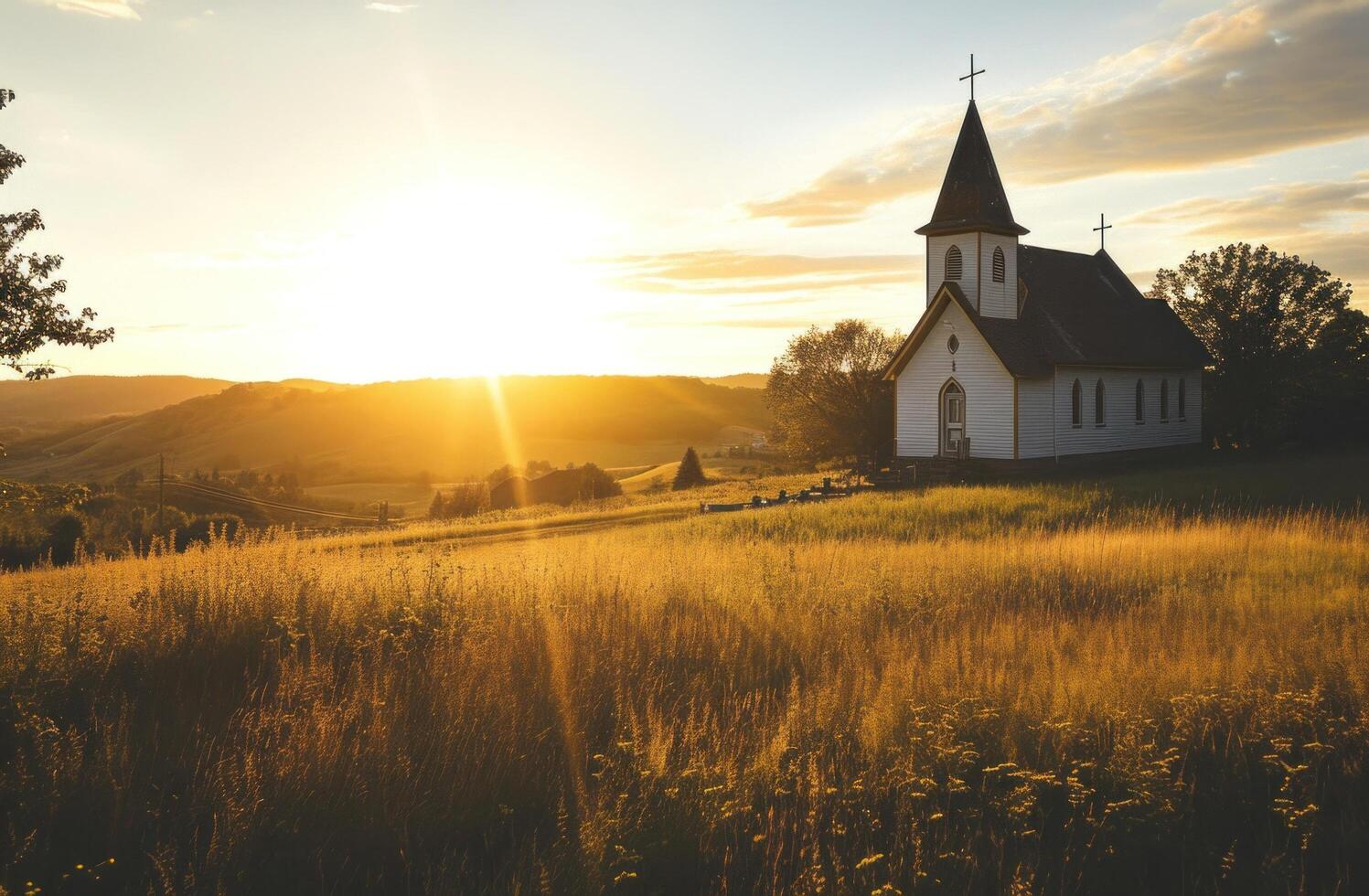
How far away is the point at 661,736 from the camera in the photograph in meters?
6.46

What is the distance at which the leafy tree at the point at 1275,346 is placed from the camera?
4859 cm

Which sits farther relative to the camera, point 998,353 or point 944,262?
point 944,262

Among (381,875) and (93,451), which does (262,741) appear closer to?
(381,875)

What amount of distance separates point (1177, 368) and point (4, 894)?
166 feet

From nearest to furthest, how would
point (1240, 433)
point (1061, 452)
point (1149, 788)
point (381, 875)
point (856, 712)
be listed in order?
point (381, 875) < point (1149, 788) < point (856, 712) < point (1061, 452) < point (1240, 433)

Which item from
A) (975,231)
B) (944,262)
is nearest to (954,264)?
(944,262)

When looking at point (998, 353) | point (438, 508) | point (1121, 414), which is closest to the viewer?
point (998, 353)

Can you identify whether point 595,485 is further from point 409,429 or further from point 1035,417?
point 409,429

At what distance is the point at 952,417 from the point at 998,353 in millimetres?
3614

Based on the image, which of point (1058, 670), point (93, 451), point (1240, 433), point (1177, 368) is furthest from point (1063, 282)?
point (93, 451)

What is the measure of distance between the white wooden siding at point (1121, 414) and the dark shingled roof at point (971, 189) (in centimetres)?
704

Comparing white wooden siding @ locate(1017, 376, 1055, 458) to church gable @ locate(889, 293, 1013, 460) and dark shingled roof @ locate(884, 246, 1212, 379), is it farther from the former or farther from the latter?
dark shingled roof @ locate(884, 246, 1212, 379)

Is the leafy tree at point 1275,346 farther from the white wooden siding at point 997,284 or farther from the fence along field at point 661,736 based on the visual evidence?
the fence along field at point 661,736

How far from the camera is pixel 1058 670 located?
8000 millimetres
